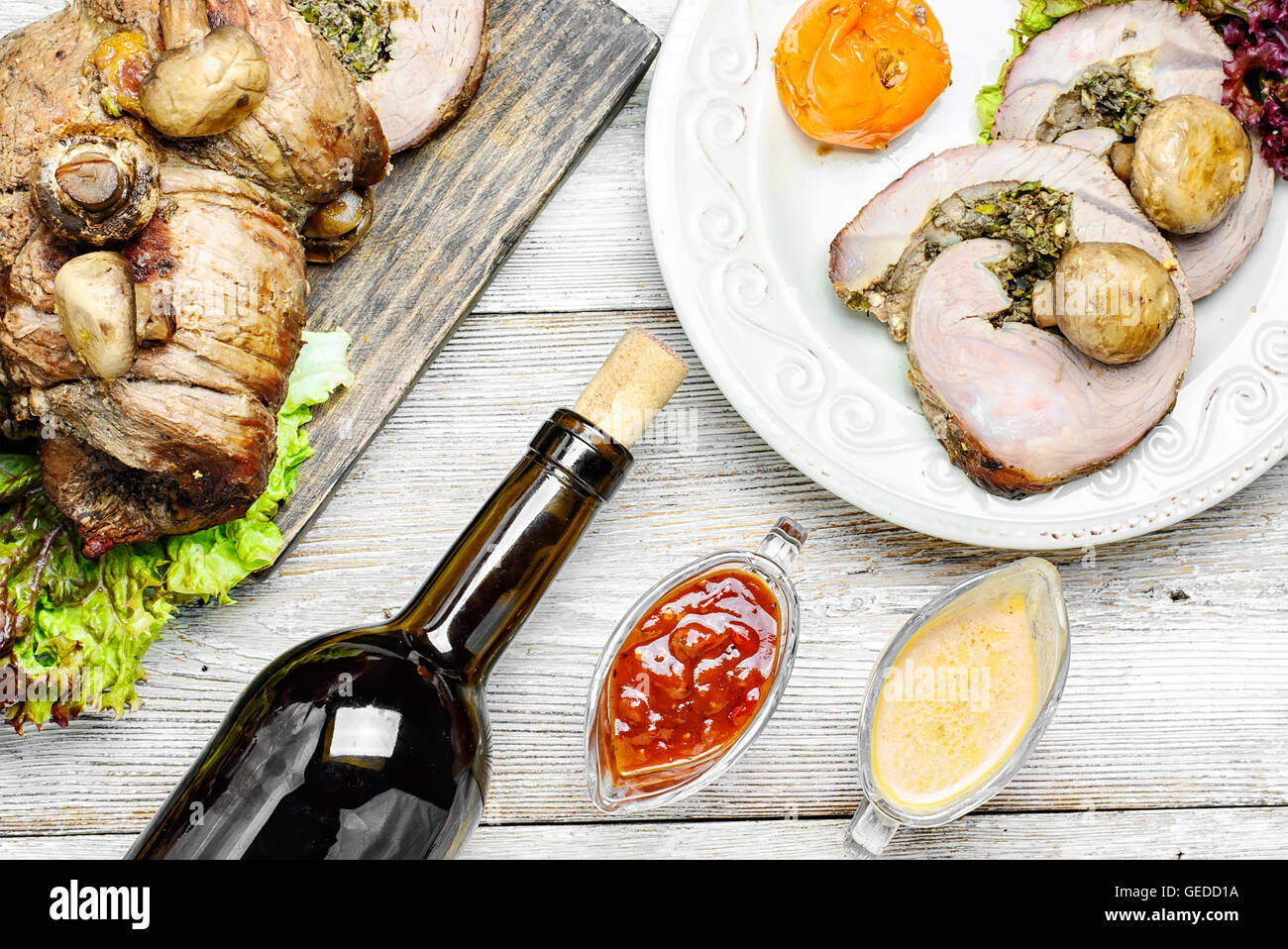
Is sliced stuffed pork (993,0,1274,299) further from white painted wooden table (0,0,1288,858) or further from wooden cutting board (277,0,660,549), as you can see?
wooden cutting board (277,0,660,549)

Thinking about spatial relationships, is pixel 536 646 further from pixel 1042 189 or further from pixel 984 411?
pixel 1042 189

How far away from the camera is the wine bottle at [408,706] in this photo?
5.40 ft

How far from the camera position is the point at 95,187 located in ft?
5.10

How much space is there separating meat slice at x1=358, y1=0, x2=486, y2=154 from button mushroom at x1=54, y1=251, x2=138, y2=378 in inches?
27.7

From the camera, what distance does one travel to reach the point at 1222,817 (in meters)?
2.23

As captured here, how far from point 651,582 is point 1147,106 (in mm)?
1504

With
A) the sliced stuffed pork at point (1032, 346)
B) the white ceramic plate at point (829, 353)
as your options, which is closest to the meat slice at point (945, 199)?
the sliced stuffed pork at point (1032, 346)

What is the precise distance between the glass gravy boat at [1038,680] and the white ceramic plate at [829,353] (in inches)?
3.4

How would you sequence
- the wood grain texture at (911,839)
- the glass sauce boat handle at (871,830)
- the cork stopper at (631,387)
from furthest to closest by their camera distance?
the wood grain texture at (911,839), the glass sauce boat handle at (871,830), the cork stopper at (631,387)

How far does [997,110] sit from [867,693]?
134 cm

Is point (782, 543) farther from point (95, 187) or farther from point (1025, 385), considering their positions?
point (95, 187)

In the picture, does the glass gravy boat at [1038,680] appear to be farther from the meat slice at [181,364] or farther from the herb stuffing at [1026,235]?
the meat slice at [181,364]

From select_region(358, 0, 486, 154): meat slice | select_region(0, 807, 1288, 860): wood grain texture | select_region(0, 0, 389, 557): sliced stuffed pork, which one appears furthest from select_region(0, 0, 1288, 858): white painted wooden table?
select_region(0, 0, 389, 557): sliced stuffed pork

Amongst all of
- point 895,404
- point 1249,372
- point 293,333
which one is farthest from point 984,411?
point 293,333
